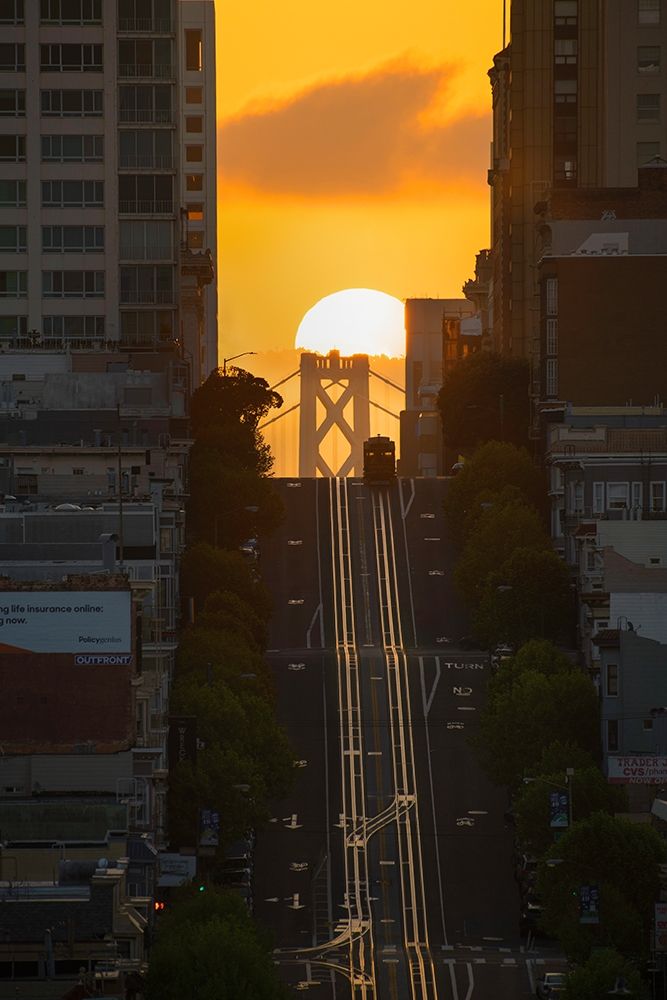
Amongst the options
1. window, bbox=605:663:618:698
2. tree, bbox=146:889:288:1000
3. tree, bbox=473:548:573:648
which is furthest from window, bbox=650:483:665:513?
tree, bbox=146:889:288:1000

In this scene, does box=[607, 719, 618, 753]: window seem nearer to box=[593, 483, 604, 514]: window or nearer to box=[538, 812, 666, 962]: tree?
box=[538, 812, 666, 962]: tree

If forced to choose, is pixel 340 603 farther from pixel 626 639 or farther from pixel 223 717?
pixel 223 717

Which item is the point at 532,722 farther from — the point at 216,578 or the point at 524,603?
the point at 216,578

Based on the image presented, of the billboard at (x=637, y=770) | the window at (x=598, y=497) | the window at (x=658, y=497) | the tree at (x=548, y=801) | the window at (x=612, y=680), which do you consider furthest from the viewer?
the window at (x=658, y=497)

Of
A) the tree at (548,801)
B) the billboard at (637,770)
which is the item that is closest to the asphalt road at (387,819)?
the tree at (548,801)

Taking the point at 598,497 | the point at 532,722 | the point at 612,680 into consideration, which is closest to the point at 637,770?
the point at 532,722

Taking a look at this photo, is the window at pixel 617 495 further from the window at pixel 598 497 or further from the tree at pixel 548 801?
the tree at pixel 548 801

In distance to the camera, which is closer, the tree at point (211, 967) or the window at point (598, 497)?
the tree at point (211, 967)
